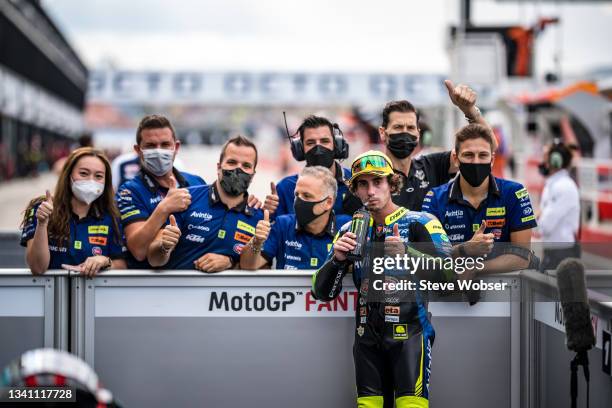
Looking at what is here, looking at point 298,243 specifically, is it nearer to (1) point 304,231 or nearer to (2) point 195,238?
(1) point 304,231

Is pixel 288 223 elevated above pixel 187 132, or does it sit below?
below

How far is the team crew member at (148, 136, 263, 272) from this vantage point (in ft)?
17.1

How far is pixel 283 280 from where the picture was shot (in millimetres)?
4902

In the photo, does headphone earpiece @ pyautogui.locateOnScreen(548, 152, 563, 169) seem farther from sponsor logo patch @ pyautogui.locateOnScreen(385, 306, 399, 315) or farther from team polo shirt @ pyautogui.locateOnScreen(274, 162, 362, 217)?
sponsor logo patch @ pyautogui.locateOnScreen(385, 306, 399, 315)

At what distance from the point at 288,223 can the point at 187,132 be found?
373 ft

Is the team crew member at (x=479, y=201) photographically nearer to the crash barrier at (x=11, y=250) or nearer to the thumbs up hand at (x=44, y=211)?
the thumbs up hand at (x=44, y=211)

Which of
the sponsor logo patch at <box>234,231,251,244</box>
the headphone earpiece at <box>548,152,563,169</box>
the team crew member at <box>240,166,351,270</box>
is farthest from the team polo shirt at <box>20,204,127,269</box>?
the headphone earpiece at <box>548,152,563,169</box>

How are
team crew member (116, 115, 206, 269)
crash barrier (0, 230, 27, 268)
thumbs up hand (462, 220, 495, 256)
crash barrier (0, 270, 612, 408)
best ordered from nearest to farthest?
thumbs up hand (462, 220, 495, 256), crash barrier (0, 270, 612, 408), team crew member (116, 115, 206, 269), crash barrier (0, 230, 27, 268)

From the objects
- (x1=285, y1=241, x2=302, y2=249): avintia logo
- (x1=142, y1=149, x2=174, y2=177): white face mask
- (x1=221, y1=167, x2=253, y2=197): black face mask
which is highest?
(x1=142, y1=149, x2=174, y2=177): white face mask

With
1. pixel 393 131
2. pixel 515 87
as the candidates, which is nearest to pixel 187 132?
pixel 515 87

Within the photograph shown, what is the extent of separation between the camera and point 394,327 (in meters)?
4.38

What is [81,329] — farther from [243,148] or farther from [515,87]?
[515,87]

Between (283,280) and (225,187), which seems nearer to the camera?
(283,280)

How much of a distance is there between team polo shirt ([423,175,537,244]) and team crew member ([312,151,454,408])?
2.08 feet
